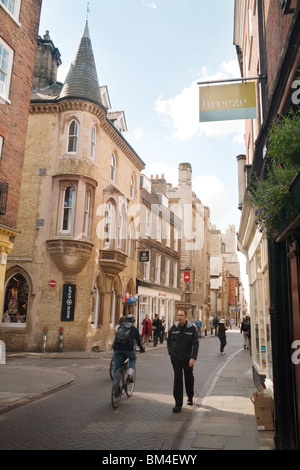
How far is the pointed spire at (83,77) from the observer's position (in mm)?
19781

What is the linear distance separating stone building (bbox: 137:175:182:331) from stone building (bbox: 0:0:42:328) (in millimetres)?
12776

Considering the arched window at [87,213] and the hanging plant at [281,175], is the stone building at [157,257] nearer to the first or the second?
the arched window at [87,213]

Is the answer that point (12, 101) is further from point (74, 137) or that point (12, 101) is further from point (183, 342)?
point (183, 342)

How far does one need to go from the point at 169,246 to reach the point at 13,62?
71.8 ft

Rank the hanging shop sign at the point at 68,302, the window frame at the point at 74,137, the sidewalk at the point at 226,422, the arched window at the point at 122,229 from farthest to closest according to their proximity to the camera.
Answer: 1. the arched window at the point at 122,229
2. the window frame at the point at 74,137
3. the hanging shop sign at the point at 68,302
4. the sidewalk at the point at 226,422

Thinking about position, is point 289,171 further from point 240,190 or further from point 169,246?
point 169,246

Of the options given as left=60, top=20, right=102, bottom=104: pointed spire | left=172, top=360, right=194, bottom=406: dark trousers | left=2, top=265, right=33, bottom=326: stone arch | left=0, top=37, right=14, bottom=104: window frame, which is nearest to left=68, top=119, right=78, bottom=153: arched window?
left=60, top=20, right=102, bottom=104: pointed spire

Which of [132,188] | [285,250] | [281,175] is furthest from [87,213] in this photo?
[281,175]

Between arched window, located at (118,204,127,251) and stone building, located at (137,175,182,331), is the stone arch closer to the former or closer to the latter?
arched window, located at (118,204,127,251)

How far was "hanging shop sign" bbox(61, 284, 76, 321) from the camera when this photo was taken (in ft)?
59.0

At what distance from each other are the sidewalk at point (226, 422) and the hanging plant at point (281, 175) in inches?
121

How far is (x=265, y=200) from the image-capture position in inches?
177

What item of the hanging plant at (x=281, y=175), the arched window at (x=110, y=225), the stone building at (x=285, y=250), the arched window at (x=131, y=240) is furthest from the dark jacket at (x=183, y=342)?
the arched window at (x=131, y=240)
